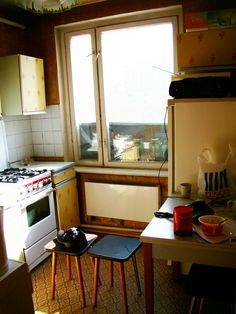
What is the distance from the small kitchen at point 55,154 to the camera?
2789mm

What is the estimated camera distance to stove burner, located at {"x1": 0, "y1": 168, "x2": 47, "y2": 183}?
267 cm

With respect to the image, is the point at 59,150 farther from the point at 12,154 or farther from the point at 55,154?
the point at 12,154

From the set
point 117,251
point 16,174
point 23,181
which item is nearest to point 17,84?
point 16,174

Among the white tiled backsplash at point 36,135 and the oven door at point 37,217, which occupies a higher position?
the white tiled backsplash at point 36,135

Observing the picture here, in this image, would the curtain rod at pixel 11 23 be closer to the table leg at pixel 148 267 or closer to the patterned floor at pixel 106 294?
the patterned floor at pixel 106 294

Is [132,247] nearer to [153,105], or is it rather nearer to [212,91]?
[212,91]

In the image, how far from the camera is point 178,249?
5.15 ft

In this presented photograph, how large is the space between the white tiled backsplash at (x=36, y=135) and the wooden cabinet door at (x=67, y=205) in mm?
449

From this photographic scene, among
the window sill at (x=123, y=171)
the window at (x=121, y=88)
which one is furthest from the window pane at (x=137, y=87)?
the window sill at (x=123, y=171)

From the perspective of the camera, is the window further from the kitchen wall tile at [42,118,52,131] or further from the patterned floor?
the patterned floor

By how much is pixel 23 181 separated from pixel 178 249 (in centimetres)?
156

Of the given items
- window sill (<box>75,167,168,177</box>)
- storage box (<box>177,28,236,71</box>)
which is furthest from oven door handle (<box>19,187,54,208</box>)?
storage box (<box>177,28,236,71</box>)

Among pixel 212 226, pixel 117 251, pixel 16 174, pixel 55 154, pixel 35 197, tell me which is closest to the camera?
pixel 212 226

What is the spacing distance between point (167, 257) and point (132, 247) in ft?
1.65
